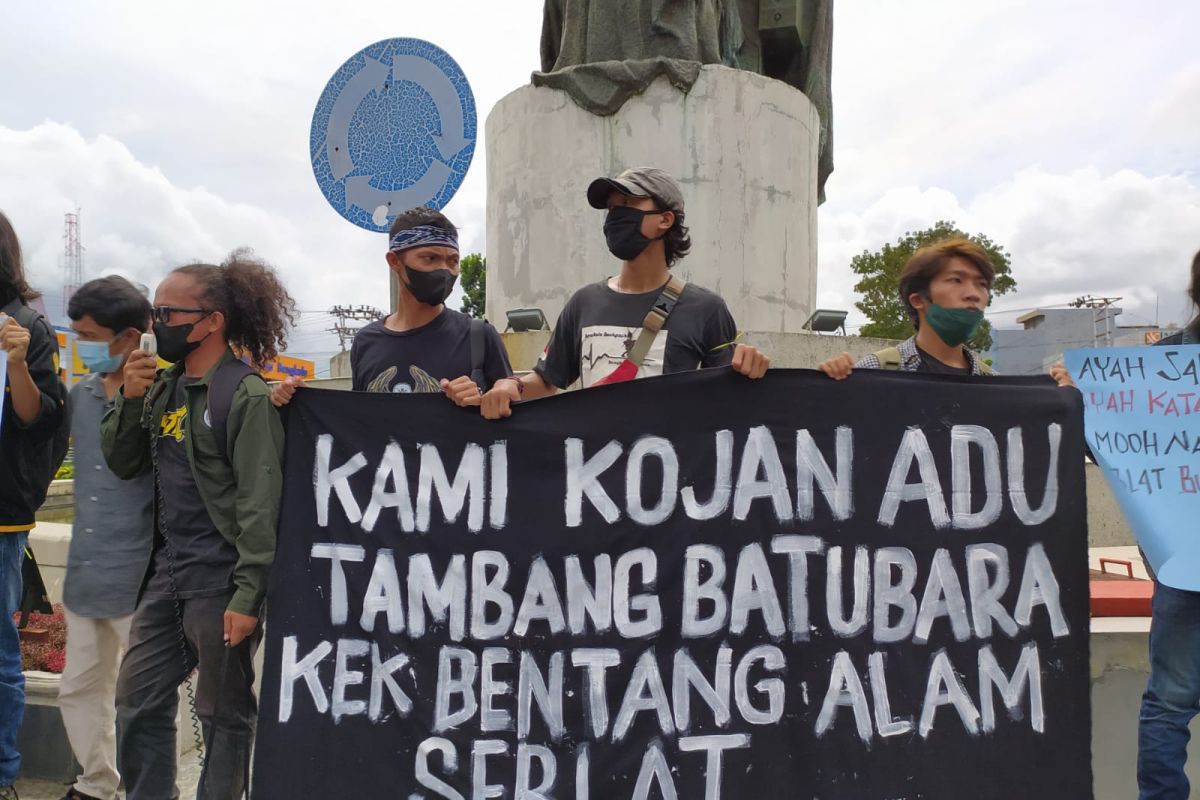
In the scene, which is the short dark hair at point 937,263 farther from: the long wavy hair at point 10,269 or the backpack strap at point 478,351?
the long wavy hair at point 10,269

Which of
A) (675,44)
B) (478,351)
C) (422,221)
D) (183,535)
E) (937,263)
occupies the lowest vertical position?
(183,535)

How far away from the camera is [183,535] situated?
104 inches

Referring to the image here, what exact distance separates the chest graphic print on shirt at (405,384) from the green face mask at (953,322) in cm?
164

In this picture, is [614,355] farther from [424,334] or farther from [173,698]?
[173,698]

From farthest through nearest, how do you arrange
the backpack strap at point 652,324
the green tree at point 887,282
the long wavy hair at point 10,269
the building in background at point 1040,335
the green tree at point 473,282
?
the building in background at point 1040,335 → the green tree at point 473,282 → the green tree at point 887,282 → the long wavy hair at point 10,269 → the backpack strap at point 652,324

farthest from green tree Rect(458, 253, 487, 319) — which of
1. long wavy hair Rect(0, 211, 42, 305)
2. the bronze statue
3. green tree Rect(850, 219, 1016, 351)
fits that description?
long wavy hair Rect(0, 211, 42, 305)

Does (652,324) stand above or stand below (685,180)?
below

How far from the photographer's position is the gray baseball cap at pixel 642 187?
2.68 metres

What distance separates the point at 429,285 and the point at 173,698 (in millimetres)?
1503

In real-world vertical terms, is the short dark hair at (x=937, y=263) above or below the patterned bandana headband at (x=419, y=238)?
below

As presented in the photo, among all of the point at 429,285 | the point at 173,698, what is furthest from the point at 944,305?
the point at 173,698

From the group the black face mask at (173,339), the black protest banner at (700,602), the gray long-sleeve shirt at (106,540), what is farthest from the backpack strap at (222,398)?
the gray long-sleeve shirt at (106,540)

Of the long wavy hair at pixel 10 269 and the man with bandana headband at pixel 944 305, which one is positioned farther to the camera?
the long wavy hair at pixel 10 269

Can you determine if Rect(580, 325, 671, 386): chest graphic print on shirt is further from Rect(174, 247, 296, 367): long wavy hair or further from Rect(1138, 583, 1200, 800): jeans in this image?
Rect(1138, 583, 1200, 800): jeans
